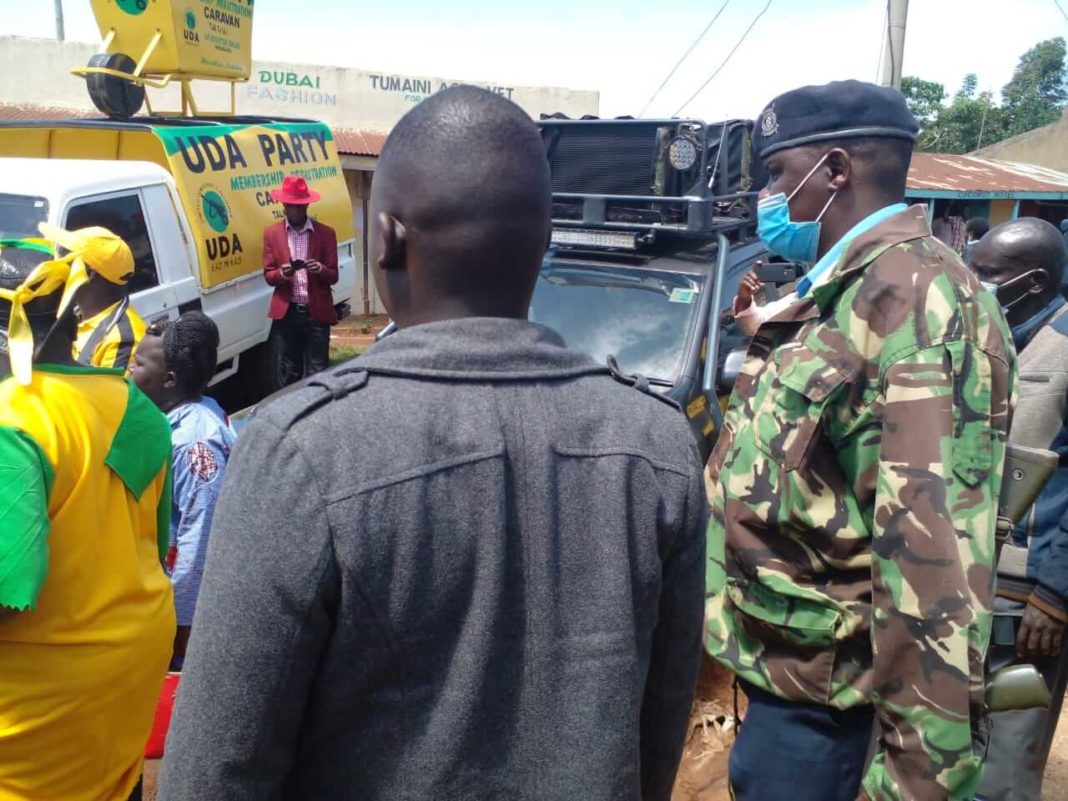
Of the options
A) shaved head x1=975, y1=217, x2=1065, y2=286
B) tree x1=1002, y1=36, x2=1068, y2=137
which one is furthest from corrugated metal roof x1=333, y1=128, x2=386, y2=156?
tree x1=1002, y1=36, x2=1068, y2=137

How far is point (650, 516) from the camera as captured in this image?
1.17 meters

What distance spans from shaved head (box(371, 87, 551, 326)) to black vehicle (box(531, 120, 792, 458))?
2.93 metres

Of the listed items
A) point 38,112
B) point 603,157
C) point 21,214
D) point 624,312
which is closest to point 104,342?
point 21,214

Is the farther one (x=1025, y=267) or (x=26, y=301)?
(x=1025, y=267)

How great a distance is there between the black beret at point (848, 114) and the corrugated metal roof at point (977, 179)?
13.7 metres

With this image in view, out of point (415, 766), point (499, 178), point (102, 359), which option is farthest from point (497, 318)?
point (102, 359)

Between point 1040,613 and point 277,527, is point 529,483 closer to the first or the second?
point 277,527

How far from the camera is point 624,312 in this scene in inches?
179

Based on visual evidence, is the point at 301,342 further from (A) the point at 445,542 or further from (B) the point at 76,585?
(A) the point at 445,542

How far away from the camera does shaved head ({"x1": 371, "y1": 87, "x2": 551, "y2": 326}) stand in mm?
1084

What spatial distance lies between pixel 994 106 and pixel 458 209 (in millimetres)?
44152

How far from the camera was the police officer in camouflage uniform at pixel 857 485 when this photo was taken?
148cm

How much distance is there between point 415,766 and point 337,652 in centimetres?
18

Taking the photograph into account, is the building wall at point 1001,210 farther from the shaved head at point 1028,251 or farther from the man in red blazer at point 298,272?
the shaved head at point 1028,251
